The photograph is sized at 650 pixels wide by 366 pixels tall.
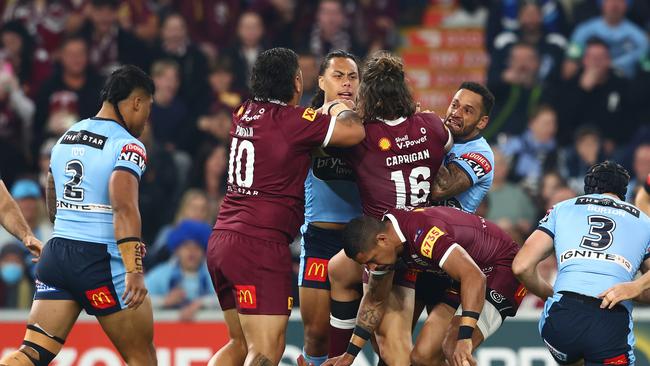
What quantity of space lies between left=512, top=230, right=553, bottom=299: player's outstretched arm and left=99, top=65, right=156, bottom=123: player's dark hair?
2.81m

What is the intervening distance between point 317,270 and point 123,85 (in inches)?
77.9

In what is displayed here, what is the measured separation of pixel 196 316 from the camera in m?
12.3

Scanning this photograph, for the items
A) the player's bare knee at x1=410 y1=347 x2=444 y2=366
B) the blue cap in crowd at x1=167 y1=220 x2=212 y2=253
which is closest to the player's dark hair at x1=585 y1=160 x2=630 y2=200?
the player's bare knee at x1=410 y1=347 x2=444 y2=366

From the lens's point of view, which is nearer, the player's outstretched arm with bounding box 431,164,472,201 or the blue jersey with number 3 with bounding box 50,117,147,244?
the blue jersey with number 3 with bounding box 50,117,147,244

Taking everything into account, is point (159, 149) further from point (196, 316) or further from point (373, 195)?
point (373, 195)

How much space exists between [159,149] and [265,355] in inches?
244

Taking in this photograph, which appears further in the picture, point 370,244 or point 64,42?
point 64,42

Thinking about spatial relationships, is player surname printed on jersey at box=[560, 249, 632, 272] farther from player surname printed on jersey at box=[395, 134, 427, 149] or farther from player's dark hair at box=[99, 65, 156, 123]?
player's dark hair at box=[99, 65, 156, 123]

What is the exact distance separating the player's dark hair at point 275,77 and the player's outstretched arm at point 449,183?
1.20 meters

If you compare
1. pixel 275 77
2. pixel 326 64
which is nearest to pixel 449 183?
pixel 326 64

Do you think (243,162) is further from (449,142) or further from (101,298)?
(449,142)

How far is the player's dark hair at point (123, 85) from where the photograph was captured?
29.8 ft

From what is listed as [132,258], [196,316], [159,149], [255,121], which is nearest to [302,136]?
[255,121]

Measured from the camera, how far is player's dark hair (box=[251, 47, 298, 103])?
29.6 ft
